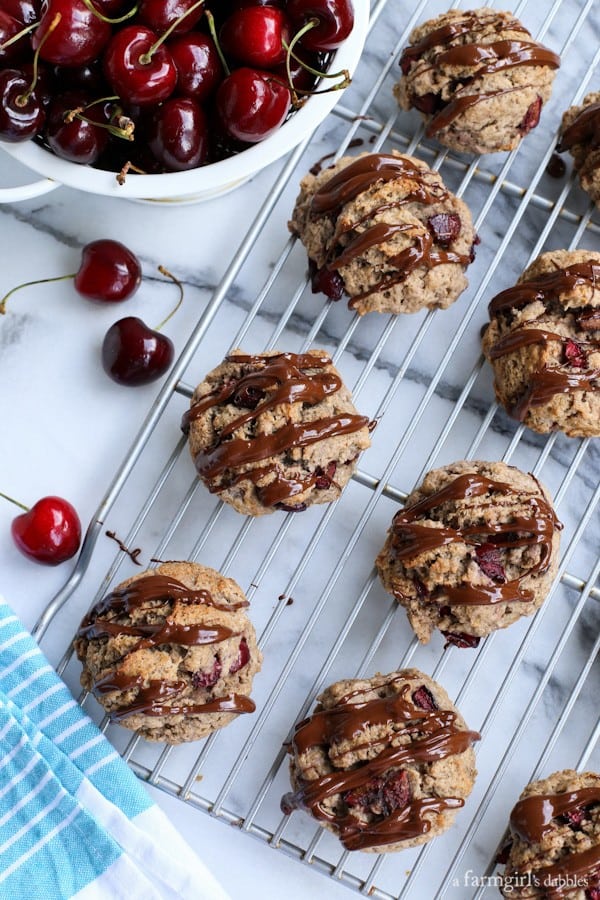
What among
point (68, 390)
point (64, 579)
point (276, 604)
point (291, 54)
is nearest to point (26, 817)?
point (64, 579)

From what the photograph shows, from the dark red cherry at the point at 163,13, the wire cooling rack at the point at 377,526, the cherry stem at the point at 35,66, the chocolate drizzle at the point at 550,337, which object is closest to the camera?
the cherry stem at the point at 35,66

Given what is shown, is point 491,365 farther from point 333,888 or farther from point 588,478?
point 333,888

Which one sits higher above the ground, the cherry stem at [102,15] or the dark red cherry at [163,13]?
the dark red cherry at [163,13]

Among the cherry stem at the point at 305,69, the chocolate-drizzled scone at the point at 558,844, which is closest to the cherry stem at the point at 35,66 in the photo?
the cherry stem at the point at 305,69

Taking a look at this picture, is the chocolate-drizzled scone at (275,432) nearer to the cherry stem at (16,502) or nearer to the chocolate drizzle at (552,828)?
the cherry stem at (16,502)

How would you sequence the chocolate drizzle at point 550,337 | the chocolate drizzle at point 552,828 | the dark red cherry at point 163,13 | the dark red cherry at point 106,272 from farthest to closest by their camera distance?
1. the dark red cherry at point 106,272
2. the chocolate drizzle at point 550,337
3. the chocolate drizzle at point 552,828
4. the dark red cherry at point 163,13

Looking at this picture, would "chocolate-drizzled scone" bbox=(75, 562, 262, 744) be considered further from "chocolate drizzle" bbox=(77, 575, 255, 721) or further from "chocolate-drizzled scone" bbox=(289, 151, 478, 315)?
Answer: "chocolate-drizzled scone" bbox=(289, 151, 478, 315)

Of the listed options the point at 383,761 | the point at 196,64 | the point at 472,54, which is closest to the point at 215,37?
the point at 196,64
